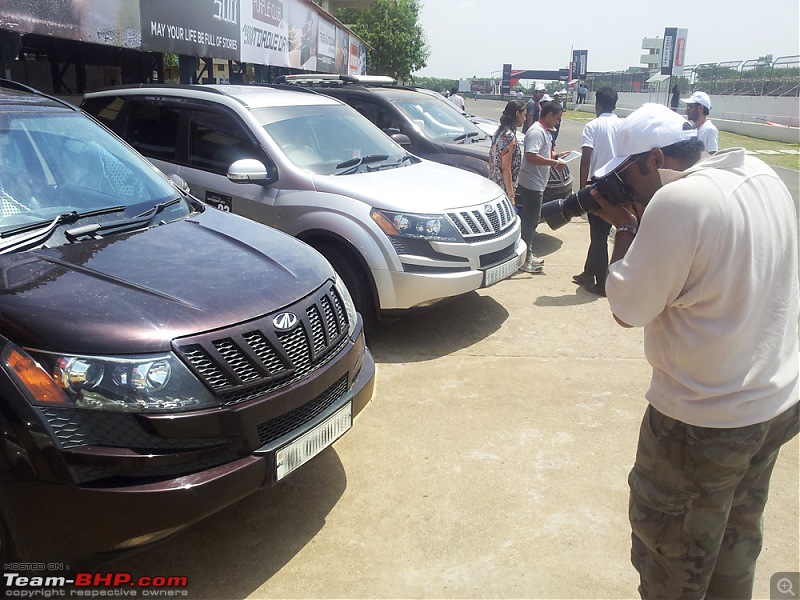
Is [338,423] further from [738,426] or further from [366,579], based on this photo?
[738,426]

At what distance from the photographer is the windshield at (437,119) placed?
8.20 metres

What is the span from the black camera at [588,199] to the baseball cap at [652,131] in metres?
0.09

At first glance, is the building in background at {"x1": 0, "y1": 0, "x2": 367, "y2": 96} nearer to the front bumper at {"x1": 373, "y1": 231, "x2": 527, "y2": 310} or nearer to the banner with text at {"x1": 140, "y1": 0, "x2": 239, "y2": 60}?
the banner with text at {"x1": 140, "y1": 0, "x2": 239, "y2": 60}

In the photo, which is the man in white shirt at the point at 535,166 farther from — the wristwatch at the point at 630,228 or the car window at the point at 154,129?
the wristwatch at the point at 630,228

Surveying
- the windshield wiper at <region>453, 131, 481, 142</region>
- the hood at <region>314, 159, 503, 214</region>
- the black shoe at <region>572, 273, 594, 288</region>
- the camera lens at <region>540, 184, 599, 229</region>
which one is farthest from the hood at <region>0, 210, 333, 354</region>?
the windshield wiper at <region>453, 131, 481, 142</region>

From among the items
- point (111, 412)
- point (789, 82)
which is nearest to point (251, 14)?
point (111, 412)

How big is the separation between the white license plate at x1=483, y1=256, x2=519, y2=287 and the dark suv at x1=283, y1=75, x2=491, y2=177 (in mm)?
2511

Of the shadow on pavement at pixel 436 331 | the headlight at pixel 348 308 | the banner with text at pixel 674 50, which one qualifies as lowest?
the shadow on pavement at pixel 436 331

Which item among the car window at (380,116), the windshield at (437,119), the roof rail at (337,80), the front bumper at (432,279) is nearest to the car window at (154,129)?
the front bumper at (432,279)

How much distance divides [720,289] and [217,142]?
4.57m

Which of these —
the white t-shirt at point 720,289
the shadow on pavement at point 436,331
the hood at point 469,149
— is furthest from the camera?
the hood at point 469,149

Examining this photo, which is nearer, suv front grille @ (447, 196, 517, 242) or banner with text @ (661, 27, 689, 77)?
suv front grille @ (447, 196, 517, 242)

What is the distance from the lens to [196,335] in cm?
246

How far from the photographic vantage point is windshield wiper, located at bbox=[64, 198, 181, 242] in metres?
3.03
